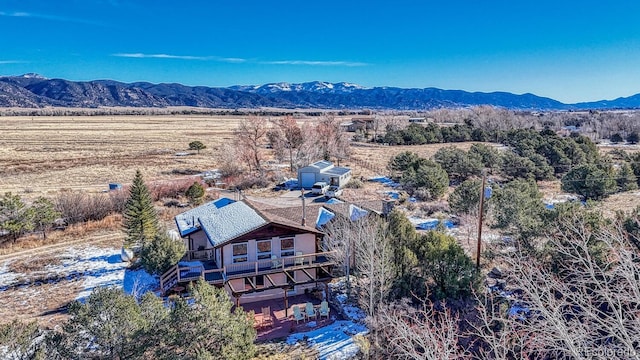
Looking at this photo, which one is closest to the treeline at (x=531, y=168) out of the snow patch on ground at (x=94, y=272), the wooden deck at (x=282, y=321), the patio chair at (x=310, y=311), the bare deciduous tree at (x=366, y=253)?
the bare deciduous tree at (x=366, y=253)

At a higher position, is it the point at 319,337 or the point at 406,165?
the point at 406,165

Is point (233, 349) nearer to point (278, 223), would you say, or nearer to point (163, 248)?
point (278, 223)

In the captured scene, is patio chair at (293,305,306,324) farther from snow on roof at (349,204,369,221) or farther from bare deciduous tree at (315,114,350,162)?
bare deciduous tree at (315,114,350,162)

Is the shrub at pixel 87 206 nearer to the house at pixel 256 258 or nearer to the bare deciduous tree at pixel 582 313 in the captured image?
the house at pixel 256 258

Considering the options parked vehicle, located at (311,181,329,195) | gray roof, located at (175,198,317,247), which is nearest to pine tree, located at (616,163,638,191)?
parked vehicle, located at (311,181,329,195)

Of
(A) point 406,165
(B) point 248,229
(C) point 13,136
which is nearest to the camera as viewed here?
(B) point 248,229

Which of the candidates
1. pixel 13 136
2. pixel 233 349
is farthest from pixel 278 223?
pixel 13 136

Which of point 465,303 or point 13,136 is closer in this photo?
point 465,303
